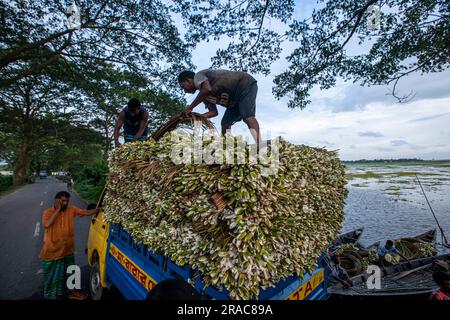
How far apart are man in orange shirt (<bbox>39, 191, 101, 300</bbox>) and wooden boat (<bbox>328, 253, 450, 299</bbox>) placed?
18.5 feet

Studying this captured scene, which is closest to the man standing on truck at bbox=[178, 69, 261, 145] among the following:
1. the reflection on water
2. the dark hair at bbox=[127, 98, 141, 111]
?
the dark hair at bbox=[127, 98, 141, 111]

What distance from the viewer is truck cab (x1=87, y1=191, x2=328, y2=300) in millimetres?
2020

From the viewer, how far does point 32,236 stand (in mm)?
8539

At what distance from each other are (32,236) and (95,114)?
16.9 m

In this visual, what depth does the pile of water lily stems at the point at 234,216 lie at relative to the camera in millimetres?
1588

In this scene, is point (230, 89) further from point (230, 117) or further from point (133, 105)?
point (133, 105)

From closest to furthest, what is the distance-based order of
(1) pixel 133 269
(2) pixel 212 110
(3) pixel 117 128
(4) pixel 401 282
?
1. (1) pixel 133 269
2. (2) pixel 212 110
3. (3) pixel 117 128
4. (4) pixel 401 282

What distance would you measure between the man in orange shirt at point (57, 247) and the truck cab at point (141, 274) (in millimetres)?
444

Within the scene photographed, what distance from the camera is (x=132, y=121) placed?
493cm

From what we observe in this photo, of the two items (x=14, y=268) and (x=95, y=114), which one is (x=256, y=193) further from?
(x=95, y=114)

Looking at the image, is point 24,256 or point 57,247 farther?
point 24,256

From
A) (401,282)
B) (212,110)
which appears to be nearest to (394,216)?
(401,282)

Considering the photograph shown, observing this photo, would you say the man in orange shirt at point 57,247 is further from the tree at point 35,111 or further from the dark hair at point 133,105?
the tree at point 35,111

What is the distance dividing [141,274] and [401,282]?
708cm
